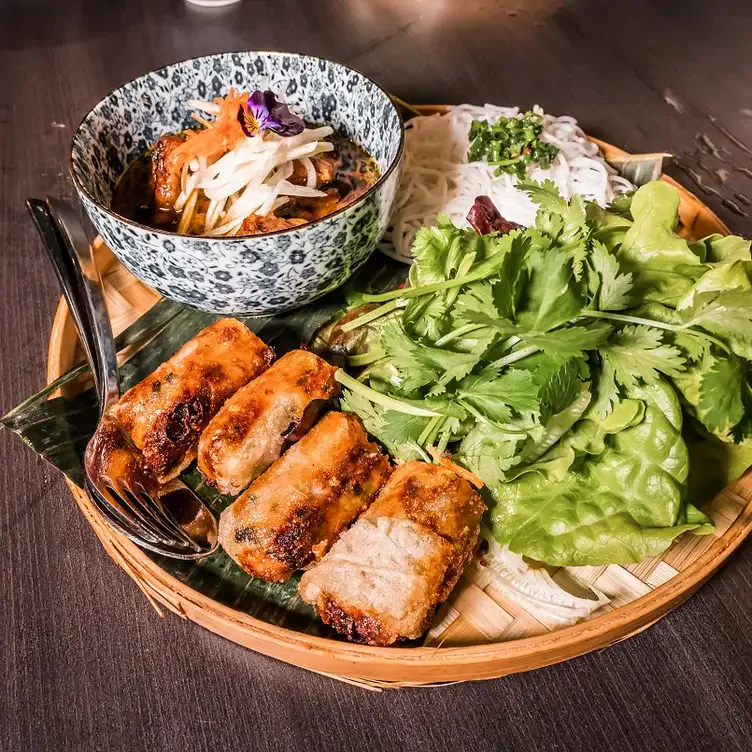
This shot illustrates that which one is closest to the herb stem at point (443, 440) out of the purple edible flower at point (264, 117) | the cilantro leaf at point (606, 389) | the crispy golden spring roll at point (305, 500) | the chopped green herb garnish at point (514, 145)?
the crispy golden spring roll at point (305, 500)

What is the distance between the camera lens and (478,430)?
1.71 meters

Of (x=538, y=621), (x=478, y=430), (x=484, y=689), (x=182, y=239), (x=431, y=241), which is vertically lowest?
(x=484, y=689)

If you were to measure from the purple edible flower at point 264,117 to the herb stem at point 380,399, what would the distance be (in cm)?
83

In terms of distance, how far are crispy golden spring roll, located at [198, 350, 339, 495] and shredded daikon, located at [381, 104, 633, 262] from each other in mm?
767

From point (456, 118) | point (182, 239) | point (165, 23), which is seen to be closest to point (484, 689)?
point (182, 239)

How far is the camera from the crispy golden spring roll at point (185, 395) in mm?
1736

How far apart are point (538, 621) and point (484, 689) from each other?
215 millimetres

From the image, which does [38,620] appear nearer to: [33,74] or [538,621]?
[538,621]

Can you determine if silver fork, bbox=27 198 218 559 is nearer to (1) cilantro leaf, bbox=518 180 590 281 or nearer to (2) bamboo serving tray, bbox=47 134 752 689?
(2) bamboo serving tray, bbox=47 134 752 689

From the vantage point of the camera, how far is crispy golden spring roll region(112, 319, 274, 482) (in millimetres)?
1736

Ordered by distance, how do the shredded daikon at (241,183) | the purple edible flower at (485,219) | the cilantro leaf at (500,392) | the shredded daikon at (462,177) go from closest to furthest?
the cilantro leaf at (500,392)
the shredded daikon at (241,183)
the purple edible flower at (485,219)
the shredded daikon at (462,177)

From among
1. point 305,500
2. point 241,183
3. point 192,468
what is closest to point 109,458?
point 192,468

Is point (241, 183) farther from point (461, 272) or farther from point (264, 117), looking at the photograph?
point (461, 272)

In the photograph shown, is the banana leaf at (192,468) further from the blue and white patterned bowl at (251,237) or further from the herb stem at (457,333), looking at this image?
the herb stem at (457,333)
